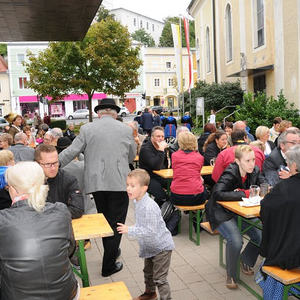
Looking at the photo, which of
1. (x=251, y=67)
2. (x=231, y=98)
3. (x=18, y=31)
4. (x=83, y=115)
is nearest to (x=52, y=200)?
(x=18, y=31)

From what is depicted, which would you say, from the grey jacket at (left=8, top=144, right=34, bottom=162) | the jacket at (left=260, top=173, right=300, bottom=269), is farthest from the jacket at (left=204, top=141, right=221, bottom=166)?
the jacket at (left=260, top=173, right=300, bottom=269)

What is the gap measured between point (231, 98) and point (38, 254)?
21786 mm

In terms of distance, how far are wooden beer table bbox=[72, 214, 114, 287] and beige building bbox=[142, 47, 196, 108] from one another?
5381cm

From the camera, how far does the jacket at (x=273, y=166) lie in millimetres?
5180

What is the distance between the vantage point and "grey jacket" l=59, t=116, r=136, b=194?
4.57 meters

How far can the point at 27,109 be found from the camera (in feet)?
167

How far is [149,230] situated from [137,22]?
8063 cm

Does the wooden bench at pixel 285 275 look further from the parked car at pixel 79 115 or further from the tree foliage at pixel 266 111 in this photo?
the parked car at pixel 79 115

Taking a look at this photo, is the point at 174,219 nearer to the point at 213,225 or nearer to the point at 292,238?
the point at 213,225

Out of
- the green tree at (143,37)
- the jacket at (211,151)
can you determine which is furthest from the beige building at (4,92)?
the jacket at (211,151)

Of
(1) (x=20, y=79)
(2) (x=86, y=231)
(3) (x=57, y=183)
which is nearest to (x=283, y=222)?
(2) (x=86, y=231)

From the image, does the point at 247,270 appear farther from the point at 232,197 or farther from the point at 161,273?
the point at 161,273

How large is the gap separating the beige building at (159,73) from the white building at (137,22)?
55.3 ft

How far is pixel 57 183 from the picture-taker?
4.04 m
